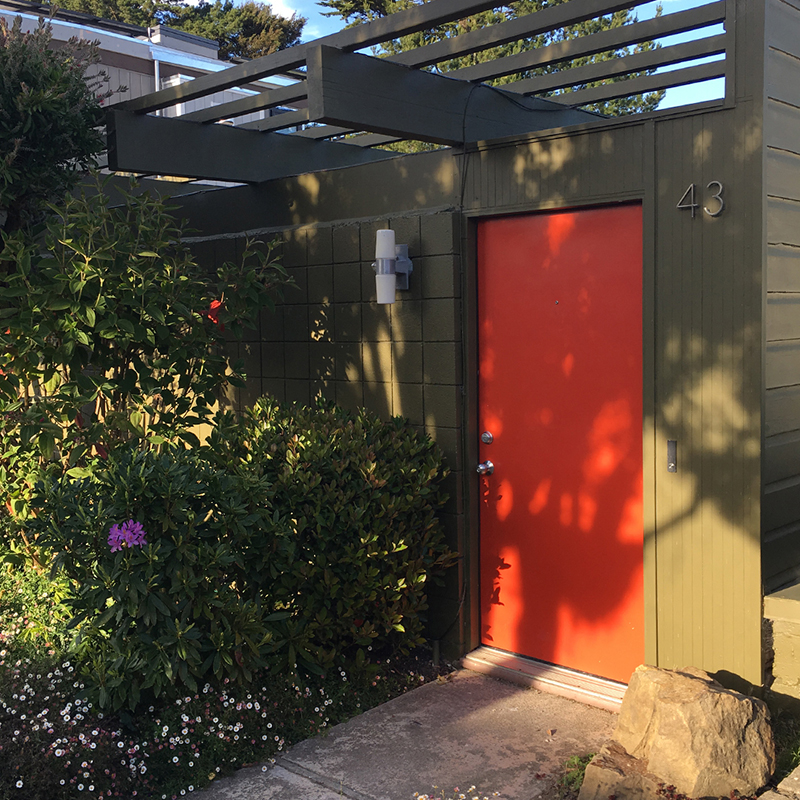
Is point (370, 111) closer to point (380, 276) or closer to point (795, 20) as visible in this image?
point (380, 276)

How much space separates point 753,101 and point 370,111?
1622 millimetres

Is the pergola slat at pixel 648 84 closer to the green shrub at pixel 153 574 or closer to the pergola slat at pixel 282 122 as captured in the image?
the pergola slat at pixel 282 122

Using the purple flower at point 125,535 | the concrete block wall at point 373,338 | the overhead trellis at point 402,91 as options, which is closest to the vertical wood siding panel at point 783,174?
the overhead trellis at point 402,91

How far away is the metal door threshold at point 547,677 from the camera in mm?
3986

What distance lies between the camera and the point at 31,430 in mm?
3826

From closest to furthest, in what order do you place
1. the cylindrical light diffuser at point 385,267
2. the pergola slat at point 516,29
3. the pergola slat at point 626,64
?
the pergola slat at point 516,29, the cylindrical light diffuser at point 385,267, the pergola slat at point 626,64

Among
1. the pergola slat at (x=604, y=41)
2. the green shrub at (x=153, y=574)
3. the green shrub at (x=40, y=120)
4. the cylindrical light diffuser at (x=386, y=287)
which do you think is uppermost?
the pergola slat at (x=604, y=41)

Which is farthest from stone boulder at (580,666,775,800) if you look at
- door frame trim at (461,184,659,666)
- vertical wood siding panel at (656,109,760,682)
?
door frame trim at (461,184,659,666)

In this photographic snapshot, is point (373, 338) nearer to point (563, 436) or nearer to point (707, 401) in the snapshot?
point (563, 436)

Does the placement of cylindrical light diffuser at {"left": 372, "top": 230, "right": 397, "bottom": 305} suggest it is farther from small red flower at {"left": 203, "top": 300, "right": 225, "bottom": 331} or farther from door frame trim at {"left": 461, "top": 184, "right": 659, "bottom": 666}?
small red flower at {"left": 203, "top": 300, "right": 225, "bottom": 331}

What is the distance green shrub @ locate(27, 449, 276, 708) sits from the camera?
10.9ft

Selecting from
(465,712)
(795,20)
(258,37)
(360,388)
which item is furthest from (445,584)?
(258,37)

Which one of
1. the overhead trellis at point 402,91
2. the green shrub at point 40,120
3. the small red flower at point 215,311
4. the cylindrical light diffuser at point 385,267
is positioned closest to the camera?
the overhead trellis at point 402,91

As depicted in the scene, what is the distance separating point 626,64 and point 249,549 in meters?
3.45
